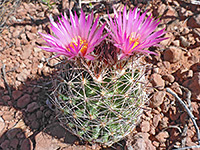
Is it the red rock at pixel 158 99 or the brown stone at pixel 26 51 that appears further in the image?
the brown stone at pixel 26 51

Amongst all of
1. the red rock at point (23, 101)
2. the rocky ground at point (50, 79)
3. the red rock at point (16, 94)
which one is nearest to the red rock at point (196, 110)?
the rocky ground at point (50, 79)

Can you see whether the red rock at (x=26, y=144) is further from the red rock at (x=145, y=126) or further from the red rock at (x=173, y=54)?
the red rock at (x=173, y=54)

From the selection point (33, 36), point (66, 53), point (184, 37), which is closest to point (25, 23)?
point (33, 36)

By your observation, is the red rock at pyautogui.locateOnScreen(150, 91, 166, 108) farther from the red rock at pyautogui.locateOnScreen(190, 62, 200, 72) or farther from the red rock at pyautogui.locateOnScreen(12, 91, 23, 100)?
the red rock at pyautogui.locateOnScreen(12, 91, 23, 100)

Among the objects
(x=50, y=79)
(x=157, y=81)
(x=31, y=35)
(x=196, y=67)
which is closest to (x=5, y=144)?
(x=50, y=79)

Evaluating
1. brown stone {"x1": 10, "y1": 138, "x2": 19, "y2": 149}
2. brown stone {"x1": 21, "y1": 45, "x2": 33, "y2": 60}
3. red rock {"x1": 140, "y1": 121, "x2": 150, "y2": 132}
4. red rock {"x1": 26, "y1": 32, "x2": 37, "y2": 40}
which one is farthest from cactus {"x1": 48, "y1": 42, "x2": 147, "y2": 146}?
red rock {"x1": 26, "y1": 32, "x2": 37, "y2": 40}
